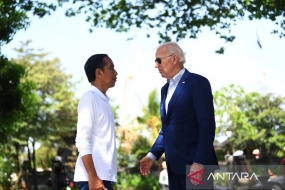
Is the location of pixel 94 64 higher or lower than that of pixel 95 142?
higher

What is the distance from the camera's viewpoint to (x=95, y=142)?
4223 mm

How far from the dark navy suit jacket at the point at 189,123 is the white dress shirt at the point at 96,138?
0.48m

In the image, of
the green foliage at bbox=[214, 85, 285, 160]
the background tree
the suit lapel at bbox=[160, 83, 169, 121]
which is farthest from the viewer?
the green foliage at bbox=[214, 85, 285, 160]

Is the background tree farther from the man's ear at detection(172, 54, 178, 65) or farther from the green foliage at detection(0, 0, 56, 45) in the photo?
the man's ear at detection(172, 54, 178, 65)

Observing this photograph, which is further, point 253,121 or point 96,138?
point 253,121

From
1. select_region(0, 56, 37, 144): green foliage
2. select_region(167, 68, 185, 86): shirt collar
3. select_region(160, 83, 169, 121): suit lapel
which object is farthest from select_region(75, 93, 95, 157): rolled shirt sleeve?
select_region(0, 56, 37, 144): green foliage

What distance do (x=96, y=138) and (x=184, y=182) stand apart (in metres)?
0.78

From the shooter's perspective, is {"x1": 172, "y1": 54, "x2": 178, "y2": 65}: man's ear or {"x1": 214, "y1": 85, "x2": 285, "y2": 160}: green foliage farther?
{"x1": 214, "y1": 85, "x2": 285, "y2": 160}: green foliage

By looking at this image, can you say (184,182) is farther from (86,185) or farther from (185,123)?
(86,185)

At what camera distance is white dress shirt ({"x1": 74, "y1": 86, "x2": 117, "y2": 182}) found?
4164mm

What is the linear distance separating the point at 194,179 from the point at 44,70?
48.0 meters

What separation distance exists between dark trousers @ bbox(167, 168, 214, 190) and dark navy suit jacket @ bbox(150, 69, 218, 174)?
0.05 m

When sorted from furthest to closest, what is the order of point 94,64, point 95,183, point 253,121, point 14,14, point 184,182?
point 253,121 < point 14,14 < point 94,64 < point 184,182 < point 95,183

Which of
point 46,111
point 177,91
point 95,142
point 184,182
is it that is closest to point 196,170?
point 184,182
